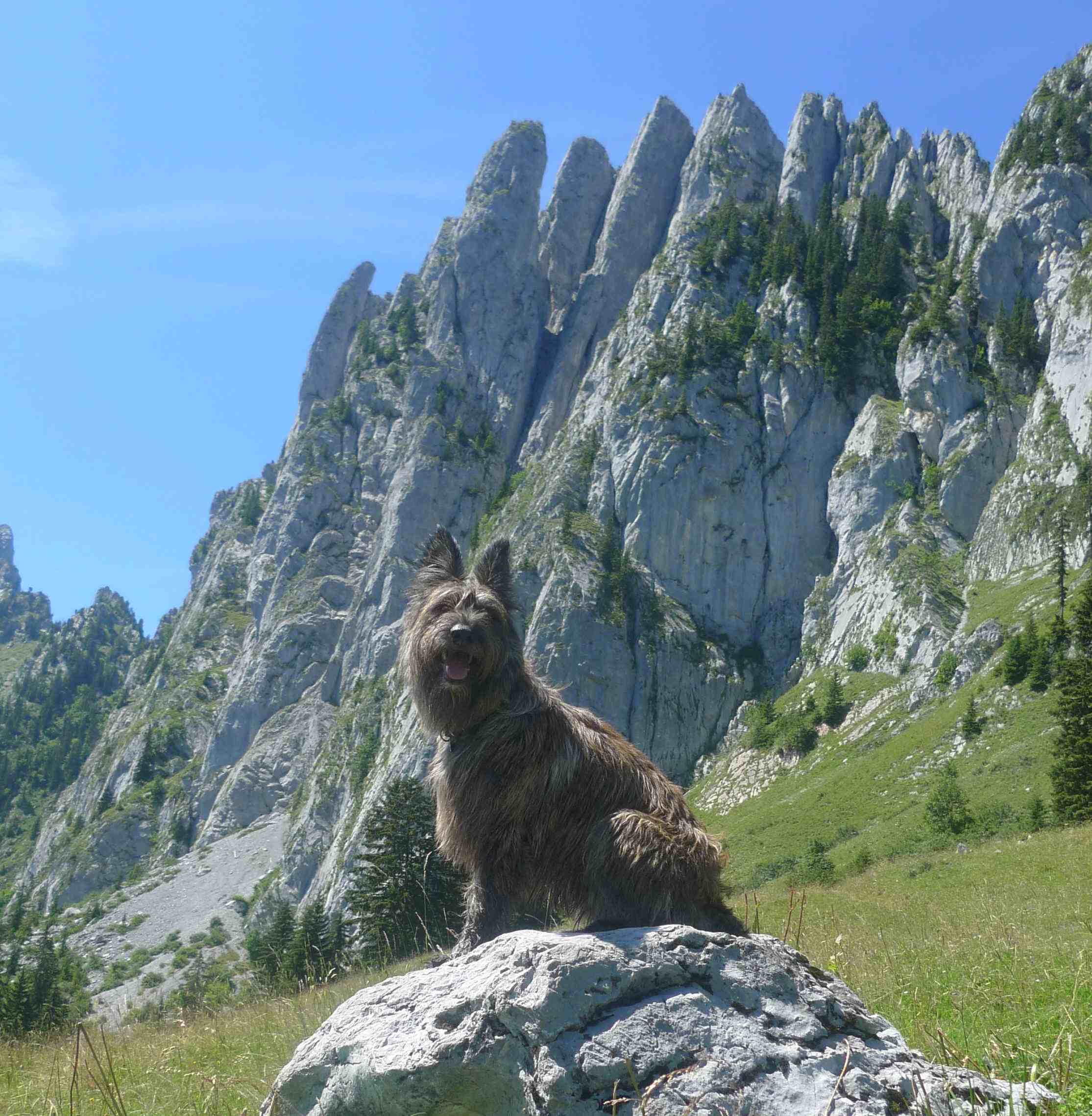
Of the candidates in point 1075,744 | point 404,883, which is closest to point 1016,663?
point 1075,744

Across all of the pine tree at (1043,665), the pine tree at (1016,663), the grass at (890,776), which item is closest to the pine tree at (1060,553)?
the pine tree at (1016,663)

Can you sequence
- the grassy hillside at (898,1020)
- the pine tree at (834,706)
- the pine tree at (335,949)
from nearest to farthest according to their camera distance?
the grassy hillside at (898,1020) < the pine tree at (335,949) < the pine tree at (834,706)

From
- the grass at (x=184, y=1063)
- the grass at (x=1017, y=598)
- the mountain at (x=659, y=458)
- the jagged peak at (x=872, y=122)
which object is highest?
the jagged peak at (x=872, y=122)

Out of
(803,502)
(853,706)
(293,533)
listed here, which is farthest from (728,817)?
(293,533)

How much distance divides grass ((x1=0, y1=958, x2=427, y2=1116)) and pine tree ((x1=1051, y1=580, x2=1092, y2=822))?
98.2ft

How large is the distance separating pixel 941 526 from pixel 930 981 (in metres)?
84.3

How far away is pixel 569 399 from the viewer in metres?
128

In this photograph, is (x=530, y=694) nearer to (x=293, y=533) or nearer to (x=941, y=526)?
(x=941, y=526)

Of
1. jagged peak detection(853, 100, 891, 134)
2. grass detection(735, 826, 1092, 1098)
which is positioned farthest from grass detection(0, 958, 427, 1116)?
jagged peak detection(853, 100, 891, 134)

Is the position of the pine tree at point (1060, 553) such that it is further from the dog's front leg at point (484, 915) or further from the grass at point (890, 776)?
the dog's front leg at point (484, 915)

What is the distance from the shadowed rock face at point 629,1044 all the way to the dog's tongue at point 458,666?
1.85 metres

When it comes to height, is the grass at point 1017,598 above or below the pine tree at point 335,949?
above

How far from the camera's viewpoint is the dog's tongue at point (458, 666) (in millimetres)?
5723

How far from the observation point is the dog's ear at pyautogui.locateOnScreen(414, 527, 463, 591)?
636 cm
